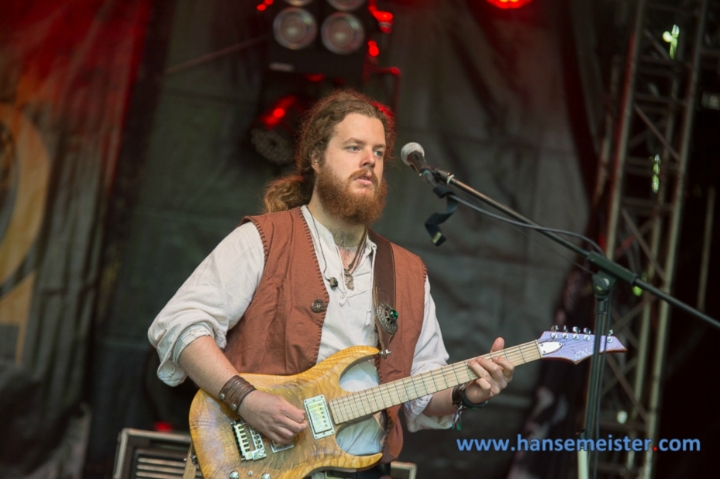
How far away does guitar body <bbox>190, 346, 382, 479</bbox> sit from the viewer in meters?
2.70

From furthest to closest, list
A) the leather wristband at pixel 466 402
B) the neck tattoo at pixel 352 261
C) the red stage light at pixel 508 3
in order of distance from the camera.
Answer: the red stage light at pixel 508 3, the neck tattoo at pixel 352 261, the leather wristband at pixel 466 402

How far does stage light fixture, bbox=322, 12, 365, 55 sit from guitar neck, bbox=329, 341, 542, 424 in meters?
2.54

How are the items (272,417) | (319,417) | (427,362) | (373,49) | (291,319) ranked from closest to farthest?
(272,417) < (319,417) < (291,319) < (427,362) < (373,49)

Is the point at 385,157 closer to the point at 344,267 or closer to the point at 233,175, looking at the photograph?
the point at 344,267

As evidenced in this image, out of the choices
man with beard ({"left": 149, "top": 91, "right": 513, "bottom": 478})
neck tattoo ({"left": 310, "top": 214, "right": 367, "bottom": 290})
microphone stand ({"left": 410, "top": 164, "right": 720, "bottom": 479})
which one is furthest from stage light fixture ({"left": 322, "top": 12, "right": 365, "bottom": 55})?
microphone stand ({"left": 410, "top": 164, "right": 720, "bottom": 479})

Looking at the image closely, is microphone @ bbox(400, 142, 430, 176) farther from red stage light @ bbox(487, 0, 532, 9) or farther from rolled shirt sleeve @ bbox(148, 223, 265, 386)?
red stage light @ bbox(487, 0, 532, 9)

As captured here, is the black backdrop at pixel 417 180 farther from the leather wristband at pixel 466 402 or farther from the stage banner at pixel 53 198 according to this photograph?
the leather wristband at pixel 466 402

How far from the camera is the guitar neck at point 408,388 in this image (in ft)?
9.32

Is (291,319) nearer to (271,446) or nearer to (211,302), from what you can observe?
(211,302)

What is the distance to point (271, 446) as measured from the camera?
274 cm

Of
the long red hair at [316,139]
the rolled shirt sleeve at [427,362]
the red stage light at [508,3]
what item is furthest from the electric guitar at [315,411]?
the red stage light at [508,3]

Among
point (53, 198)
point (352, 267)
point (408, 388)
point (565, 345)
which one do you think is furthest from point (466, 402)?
point (53, 198)

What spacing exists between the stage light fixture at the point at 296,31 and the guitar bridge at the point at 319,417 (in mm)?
2711

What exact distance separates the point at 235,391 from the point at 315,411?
30 cm
